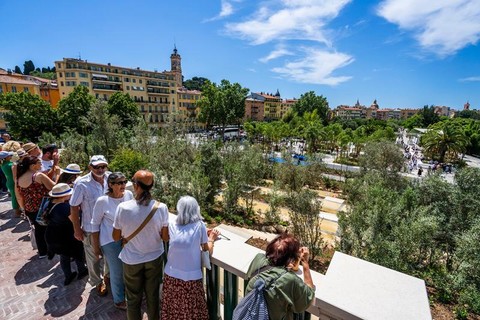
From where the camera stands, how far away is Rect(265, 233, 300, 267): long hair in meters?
1.71

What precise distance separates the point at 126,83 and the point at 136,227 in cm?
5501

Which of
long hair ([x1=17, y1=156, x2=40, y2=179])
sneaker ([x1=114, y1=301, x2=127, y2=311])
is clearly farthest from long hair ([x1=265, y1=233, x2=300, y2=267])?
long hair ([x1=17, y1=156, x2=40, y2=179])

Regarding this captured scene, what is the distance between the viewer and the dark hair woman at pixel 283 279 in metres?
1.57

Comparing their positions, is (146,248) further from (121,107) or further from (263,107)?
(263,107)

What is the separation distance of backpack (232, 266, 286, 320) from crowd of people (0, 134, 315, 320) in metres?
0.05

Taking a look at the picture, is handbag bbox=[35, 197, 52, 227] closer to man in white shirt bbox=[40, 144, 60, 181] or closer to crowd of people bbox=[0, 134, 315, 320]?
crowd of people bbox=[0, 134, 315, 320]

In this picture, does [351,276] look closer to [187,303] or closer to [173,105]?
[187,303]

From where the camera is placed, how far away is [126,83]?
164 ft

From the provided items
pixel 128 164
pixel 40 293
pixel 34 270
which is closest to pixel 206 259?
pixel 40 293

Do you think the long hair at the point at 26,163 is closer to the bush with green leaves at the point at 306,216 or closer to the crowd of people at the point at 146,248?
the crowd of people at the point at 146,248

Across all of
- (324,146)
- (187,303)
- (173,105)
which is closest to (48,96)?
(173,105)

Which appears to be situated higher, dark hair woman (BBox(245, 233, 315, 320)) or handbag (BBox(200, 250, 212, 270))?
dark hair woman (BBox(245, 233, 315, 320))

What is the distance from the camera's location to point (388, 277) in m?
1.59

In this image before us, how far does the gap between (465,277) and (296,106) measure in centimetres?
A: 6531
